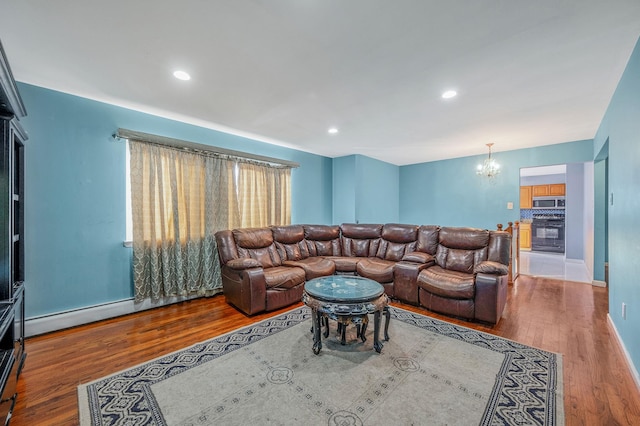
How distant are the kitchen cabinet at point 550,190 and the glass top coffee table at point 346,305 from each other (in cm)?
806

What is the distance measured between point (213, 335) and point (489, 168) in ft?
18.6

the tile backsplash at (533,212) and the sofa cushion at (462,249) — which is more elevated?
the tile backsplash at (533,212)

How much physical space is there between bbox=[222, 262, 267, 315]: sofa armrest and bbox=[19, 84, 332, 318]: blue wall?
1336 millimetres

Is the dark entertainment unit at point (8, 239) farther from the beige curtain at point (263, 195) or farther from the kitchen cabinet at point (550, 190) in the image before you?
the kitchen cabinet at point (550, 190)

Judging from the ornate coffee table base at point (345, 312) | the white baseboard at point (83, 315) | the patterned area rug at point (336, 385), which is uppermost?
the ornate coffee table base at point (345, 312)

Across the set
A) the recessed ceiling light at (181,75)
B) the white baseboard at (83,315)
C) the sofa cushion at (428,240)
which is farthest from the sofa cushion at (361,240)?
the recessed ceiling light at (181,75)

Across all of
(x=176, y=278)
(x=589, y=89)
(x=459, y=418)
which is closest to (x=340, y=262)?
(x=176, y=278)

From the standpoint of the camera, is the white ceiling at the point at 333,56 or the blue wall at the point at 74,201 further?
the blue wall at the point at 74,201

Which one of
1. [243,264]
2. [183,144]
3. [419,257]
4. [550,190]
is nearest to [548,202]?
[550,190]

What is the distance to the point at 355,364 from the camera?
215 centimetres

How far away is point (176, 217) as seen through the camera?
364 centimetres

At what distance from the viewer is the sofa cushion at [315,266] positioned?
378 cm

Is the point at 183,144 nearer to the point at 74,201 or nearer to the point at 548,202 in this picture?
the point at 74,201

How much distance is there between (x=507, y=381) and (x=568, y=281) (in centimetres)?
416
